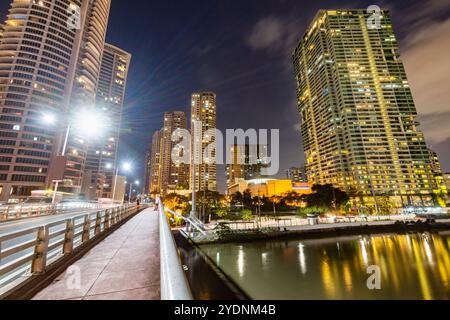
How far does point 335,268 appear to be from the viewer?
1203 inches

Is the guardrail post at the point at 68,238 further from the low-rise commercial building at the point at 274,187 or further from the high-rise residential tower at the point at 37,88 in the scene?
the low-rise commercial building at the point at 274,187

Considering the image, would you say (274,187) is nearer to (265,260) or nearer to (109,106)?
(265,260)

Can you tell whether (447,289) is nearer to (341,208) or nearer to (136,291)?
(136,291)

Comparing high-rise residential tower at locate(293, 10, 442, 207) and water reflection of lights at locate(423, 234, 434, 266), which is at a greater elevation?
high-rise residential tower at locate(293, 10, 442, 207)

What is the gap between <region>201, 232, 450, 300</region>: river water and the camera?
23.3 metres

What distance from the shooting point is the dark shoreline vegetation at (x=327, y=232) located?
44.1 m

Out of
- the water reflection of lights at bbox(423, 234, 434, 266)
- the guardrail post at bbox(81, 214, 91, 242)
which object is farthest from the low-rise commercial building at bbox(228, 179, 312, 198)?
the guardrail post at bbox(81, 214, 91, 242)

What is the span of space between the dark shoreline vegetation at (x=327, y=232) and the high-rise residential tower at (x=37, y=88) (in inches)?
3161

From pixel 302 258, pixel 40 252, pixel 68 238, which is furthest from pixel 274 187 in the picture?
pixel 40 252

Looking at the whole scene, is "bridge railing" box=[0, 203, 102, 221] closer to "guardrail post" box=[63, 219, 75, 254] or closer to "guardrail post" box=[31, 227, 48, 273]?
"guardrail post" box=[63, 219, 75, 254]

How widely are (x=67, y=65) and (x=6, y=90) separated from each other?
82.3ft

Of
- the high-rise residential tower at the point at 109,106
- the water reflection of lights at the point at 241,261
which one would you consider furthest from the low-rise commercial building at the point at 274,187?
the high-rise residential tower at the point at 109,106

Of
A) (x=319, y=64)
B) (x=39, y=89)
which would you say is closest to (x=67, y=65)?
(x=39, y=89)

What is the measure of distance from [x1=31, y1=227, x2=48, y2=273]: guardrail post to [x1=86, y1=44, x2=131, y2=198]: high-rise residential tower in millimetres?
150441
